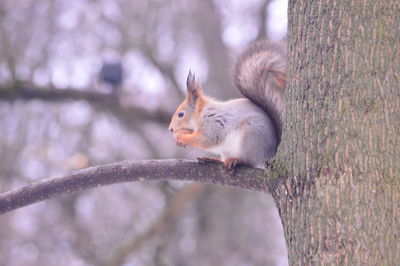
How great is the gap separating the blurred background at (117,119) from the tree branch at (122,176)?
2946 millimetres

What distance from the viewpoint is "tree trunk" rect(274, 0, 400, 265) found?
1.20m

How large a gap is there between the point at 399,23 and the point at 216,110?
29.4 inches

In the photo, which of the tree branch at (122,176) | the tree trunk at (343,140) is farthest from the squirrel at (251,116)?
the tree trunk at (343,140)

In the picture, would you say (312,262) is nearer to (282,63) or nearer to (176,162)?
(176,162)

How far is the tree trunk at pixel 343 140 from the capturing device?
120cm

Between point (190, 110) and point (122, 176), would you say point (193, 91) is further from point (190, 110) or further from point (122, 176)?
point (122, 176)

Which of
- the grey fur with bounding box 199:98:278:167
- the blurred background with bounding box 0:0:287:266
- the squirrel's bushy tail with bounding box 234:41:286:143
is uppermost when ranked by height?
the squirrel's bushy tail with bounding box 234:41:286:143

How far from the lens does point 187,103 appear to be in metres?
2.01

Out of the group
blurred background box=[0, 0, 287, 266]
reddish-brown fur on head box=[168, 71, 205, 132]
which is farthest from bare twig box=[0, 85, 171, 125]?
reddish-brown fur on head box=[168, 71, 205, 132]

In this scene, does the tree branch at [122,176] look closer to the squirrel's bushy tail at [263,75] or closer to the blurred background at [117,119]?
the squirrel's bushy tail at [263,75]

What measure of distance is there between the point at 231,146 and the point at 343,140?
0.60m

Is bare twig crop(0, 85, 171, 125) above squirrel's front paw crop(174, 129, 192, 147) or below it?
below

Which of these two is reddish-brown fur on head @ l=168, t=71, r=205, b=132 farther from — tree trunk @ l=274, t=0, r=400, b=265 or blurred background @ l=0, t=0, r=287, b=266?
blurred background @ l=0, t=0, r=287, b=266

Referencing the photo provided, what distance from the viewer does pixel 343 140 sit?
126cm
